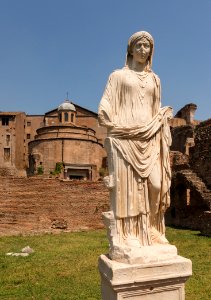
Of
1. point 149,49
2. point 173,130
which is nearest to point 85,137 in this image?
point 173,130

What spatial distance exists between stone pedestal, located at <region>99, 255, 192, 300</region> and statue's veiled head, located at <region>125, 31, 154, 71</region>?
212 centimetres

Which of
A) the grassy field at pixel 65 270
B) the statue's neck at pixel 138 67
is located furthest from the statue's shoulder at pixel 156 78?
the grassy field at pixel 65 270

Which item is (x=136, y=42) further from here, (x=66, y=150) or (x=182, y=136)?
(x=66, y=150)

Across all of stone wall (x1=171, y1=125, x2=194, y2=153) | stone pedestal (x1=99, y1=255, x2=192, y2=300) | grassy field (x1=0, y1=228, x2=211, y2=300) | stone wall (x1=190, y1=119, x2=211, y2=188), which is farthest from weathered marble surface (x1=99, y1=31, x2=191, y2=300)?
stone wall (x1=171, y1=125, x2=194, y2=153)

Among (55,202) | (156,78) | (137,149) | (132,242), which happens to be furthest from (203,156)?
(132,242)

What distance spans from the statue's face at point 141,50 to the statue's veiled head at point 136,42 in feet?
0.07

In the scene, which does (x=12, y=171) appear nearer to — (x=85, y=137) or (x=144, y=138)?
(x=85, y=137)

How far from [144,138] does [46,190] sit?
54.6ft

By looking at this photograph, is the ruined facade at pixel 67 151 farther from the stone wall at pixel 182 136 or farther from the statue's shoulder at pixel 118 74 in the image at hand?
the statue's shoulder at pixel 118 74

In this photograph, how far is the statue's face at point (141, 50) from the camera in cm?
352

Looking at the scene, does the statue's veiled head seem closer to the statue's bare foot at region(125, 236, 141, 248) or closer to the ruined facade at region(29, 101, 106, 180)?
the statue's bare foot at region(125, 236, 141, 248)

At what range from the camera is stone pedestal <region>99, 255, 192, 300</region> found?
2.98 metres

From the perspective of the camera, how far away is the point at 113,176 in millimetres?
3346

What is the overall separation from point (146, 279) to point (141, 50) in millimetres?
2350
